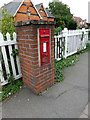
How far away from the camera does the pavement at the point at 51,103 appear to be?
5.44 feet

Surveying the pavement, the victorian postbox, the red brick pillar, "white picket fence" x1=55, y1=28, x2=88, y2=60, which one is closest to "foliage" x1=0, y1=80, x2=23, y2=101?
the pavement

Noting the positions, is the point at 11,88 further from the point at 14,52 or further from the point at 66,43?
the point at 66,43

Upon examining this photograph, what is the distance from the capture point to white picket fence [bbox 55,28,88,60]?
408 cm

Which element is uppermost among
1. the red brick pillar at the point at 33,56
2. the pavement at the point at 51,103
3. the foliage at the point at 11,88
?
the red brick pillar at the point at 33,56

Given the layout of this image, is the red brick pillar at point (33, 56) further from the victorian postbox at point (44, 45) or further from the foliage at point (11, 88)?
the foliage at point (11, 88)

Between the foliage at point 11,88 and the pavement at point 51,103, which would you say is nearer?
the pavement at point 51,103

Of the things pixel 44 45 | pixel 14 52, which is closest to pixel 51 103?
pixel 44 45

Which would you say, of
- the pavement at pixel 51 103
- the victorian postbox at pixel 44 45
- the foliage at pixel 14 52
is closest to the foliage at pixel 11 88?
the pavement at pixel 51 103

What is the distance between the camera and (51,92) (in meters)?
2.22

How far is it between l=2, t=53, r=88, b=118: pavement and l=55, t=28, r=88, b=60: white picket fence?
6.60 feet

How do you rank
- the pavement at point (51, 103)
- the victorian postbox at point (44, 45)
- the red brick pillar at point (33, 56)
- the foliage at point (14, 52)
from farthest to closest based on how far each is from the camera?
the foliage at point (14, 52) → the victorian postbox at point (44, 45) → the red brick pillar at point (33, 56) → the pavement at point (51, 103)

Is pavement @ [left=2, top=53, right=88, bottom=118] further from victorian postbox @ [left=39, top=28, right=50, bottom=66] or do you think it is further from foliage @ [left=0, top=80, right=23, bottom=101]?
victorian postbox @ [left=39, top=28, right=50, bottom=66]

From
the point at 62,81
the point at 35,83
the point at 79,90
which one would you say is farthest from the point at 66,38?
the point at 35,83

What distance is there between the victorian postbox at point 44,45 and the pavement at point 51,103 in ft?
2.72
